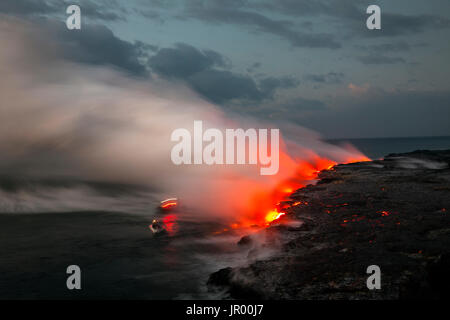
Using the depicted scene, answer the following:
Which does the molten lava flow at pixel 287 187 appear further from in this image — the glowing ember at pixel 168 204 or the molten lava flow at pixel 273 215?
the glowing ember at pixel 168 204

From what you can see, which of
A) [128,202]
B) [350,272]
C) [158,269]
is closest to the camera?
[350,272]

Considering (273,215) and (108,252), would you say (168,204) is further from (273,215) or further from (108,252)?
(108,252)

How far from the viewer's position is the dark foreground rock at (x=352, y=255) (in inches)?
328

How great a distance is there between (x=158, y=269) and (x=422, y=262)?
8.28m

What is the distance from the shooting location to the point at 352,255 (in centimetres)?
1045

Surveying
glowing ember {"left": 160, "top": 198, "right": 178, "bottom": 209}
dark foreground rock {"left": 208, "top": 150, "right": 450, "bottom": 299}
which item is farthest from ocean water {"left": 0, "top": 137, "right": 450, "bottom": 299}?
dark foreground rock {"left": 208, "top": 150, "right": 450, "bottom": 299}

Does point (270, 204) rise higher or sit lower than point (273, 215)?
higher

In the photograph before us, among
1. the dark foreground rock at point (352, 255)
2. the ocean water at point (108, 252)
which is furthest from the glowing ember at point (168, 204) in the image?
the dark foreground rock at point (352, 255)

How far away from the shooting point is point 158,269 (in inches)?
457

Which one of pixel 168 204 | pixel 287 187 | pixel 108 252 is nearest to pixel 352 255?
pixel 108 252

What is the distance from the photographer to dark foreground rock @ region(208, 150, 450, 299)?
834cm

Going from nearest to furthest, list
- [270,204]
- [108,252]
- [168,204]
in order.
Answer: [108,252] → [270,204] → [168,204]
